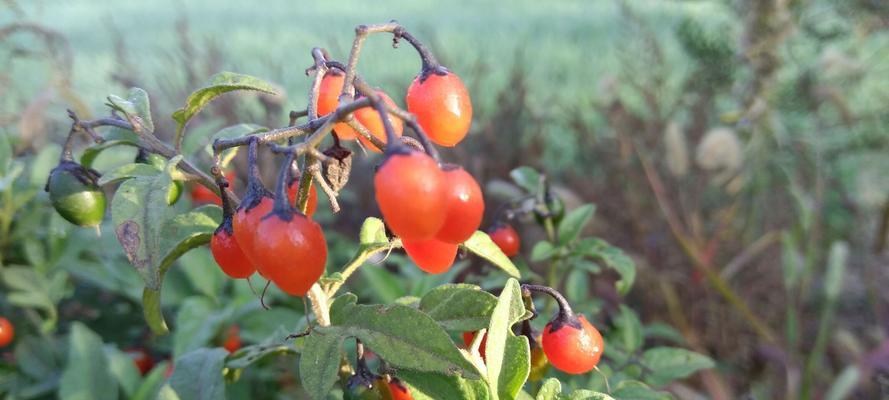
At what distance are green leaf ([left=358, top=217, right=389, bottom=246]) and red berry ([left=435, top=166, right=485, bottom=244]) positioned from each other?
0.25m

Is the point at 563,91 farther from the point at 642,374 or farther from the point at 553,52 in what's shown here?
the point at 642,374

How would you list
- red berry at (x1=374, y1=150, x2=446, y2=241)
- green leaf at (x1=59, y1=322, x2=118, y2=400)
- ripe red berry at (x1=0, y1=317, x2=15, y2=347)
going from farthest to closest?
ripe red berry at (x1=0, y1=317, x2=15, y2=347), green leaf at (x1=59, y1=322, x2=118, y2=400), red berry at (x1=374, y1=150, x2=446, y2=241)

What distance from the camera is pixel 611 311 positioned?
2062 millimetres

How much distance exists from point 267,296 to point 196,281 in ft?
0.45

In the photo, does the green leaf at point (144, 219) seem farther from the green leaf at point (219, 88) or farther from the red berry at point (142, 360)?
the red berry at point (142, 360)

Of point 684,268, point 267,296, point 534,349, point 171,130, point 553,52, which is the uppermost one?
point 534,349

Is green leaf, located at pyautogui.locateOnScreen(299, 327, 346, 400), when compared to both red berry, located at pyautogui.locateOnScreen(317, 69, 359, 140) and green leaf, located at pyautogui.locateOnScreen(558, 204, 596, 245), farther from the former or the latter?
green leaf, located at pyautogui.locateOnScreen(558, 204, 596, 245)

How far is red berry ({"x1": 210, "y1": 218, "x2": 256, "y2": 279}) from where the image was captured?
2.67 ft

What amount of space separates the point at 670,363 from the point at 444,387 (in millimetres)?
556

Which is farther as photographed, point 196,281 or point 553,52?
point 553,52

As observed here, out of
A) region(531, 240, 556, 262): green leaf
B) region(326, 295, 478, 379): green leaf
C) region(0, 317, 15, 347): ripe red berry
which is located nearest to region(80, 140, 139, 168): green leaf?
region(326, 295, 478, 379): green leaf

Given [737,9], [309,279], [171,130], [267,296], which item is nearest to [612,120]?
[737,9]

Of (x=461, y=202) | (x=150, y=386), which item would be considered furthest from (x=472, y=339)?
(x=150, y=386)

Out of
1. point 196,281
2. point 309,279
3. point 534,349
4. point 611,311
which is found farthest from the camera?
point 611,311
